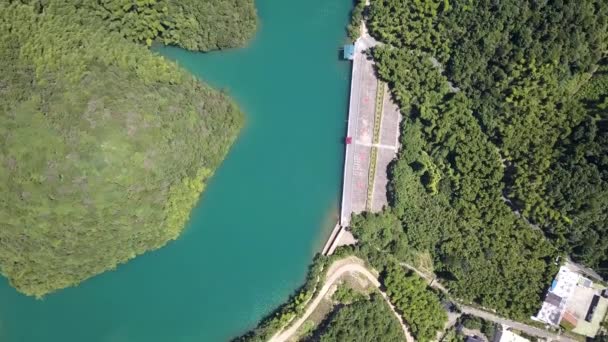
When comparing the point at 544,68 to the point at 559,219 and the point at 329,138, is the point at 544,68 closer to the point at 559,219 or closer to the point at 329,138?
the point at 559,219

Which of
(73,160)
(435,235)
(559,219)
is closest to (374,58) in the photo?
(435,235)

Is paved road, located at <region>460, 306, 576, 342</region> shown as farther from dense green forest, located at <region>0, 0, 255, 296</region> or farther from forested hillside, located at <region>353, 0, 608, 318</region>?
dense green forest, located at <region>0, 0, 255, 296</region>

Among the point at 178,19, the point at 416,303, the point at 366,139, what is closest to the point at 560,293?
the point at 416,303

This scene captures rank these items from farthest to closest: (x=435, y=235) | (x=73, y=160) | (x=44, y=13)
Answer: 1. (x=435, y=235)
2. (x=44, y=13)
3. (x=73, y=160)

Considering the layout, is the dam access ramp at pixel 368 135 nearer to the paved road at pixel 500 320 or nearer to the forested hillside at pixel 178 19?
the paved road at pixel 500 320

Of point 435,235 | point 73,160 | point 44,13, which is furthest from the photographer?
point 435,235

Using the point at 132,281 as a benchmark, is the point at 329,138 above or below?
above
